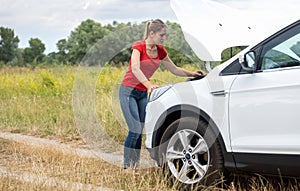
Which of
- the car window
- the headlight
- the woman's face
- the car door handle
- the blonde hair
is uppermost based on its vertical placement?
the blonde hair

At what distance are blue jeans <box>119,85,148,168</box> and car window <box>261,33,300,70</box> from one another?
195cm

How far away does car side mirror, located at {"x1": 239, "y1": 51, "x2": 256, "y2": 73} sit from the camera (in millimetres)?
5070

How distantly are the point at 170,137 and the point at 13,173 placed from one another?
190 cm

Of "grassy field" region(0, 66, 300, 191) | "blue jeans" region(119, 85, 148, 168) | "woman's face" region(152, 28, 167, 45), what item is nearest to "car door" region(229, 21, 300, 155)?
"grassy field" region(0, 66, 300, 191)

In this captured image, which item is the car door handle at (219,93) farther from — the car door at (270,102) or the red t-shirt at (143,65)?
the red t-shirt at (143,65)

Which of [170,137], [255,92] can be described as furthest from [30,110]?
[255,92]

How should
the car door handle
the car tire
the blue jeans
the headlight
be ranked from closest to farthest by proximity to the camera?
the car door handle → the car tire → the headlight → the blue jeans

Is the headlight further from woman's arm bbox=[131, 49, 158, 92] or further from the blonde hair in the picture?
the blonde hair

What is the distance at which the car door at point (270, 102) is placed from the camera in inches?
186

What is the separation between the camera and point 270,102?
4.84 meters

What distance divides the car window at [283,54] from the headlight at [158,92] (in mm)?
1248

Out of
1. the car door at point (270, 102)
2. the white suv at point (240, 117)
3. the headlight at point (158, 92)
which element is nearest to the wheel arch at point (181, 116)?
the white suv at point (240, 117)

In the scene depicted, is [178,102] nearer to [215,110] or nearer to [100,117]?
[215,110]

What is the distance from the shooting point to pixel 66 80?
17625 mm
